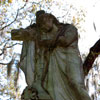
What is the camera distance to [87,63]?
12875 mm

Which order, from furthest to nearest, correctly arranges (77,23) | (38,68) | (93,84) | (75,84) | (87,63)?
(77,23) < (93,84) < (87,63) < (38,68) < (75,84)

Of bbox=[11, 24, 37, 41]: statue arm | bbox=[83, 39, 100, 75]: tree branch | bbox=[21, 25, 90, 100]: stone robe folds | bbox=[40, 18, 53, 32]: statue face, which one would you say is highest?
bbox=[40, 18, 53, 32]: statue face

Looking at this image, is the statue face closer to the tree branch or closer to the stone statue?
the stone statue

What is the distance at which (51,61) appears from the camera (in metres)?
7.36

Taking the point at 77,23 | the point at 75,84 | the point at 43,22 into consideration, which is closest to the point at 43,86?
the point at 75,84

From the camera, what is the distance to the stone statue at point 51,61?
22.6 feet

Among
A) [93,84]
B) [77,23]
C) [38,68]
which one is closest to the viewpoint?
[38,68]

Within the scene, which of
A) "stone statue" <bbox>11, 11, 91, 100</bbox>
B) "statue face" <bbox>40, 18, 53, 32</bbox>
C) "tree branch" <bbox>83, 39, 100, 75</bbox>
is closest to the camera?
"stone statue" <bbox>11, 11, 91, 100</bbox>

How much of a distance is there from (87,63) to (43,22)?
5.64 meters

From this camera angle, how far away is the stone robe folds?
6887 mm

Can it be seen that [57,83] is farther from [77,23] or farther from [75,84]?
[77,23]

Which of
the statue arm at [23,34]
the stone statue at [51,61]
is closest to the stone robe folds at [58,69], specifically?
the stone statue at [51,61]

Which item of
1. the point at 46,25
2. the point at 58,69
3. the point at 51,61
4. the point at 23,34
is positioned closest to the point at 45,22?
the point at 46,25

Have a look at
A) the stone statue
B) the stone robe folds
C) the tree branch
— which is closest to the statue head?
the stone statue
